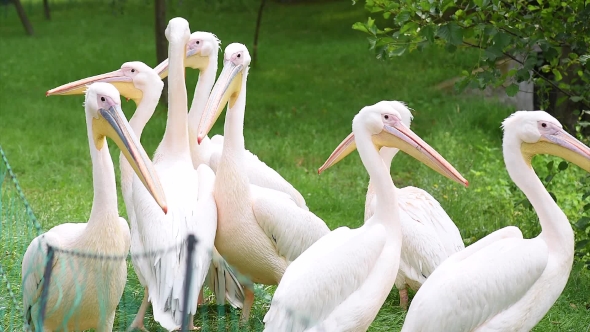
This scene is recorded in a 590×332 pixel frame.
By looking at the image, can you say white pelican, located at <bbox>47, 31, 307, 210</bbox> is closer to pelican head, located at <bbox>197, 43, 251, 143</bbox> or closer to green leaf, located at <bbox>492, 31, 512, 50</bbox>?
pelican head, located at <bbox>197, 43, 251, 143</bbox>

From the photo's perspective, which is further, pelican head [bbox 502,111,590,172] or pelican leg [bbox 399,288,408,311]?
pelican leg [bbox 399,288,408,311]

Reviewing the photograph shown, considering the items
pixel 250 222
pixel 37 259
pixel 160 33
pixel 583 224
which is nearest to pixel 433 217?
pixel 583 224

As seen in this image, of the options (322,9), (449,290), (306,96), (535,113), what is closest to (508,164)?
(535,113)

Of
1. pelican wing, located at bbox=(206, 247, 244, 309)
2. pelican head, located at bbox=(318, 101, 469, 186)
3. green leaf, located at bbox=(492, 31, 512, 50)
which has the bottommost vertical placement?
pelican wing, located at bbox=(206, 247, 244, 309)

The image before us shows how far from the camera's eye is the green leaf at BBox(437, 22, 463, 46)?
183 inches

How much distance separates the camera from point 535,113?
3994mm

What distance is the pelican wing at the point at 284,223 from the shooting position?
462 cm

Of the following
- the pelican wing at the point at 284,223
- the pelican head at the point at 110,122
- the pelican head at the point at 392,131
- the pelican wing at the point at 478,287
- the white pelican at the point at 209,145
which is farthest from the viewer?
the white pelican at the point at 209,145

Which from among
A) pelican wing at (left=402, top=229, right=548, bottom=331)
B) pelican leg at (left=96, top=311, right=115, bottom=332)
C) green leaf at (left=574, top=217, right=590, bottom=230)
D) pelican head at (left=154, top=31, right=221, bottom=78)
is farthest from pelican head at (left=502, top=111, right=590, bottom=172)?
pelican head at (left=154, top=31, right=221, bottom=78)

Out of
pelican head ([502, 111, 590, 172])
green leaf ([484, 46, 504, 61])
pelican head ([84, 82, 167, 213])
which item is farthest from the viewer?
green leaf ([484, 46, 504, 61])

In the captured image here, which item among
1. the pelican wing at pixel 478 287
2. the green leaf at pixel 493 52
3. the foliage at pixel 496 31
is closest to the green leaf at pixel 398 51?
the foliage at pixel 496 31

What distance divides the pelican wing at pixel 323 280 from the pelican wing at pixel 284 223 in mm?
755

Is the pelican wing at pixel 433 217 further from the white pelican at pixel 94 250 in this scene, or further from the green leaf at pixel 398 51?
the white pelican at pixel 94 250

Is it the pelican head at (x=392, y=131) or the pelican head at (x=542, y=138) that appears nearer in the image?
the pelican head at (x=542, y=138)
